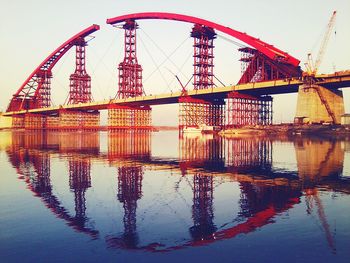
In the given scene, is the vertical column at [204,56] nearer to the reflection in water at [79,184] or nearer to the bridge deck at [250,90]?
the bridge deck at [250,90]

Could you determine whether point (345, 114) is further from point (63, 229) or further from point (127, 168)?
point (63, 229)

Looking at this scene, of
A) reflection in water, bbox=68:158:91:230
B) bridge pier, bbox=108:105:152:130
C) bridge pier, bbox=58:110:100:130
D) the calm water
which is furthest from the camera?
bridge pier, bbox=58:110:100:130

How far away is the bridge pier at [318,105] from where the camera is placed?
85250mm

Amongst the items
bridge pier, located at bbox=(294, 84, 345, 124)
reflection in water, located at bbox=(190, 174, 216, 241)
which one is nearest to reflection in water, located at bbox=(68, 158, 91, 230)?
reflection in water, located at bbox=(190, 174, 216, 241)

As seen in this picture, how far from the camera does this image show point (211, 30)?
12162 cm

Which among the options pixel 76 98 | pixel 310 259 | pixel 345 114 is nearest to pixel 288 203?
pixel 310 259

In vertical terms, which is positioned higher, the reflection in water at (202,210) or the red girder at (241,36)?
the red girder at (241,36)

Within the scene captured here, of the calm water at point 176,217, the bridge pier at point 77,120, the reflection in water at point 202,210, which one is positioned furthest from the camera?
the bridge pier at point 77,120

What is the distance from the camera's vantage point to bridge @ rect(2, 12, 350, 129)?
8762 centimetres

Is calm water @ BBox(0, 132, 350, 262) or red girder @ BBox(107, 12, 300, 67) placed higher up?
red girder @ BBox(107, 12, 300, 67)

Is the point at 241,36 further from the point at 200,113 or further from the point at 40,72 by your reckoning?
the point at 40,72

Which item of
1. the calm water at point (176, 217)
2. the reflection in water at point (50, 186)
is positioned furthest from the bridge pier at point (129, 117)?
the calm water at point (176, 217)

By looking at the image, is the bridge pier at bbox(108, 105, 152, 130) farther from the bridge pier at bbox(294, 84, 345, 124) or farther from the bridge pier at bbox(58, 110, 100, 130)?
the bridge pier at bbox(294, 84, 345, 124)

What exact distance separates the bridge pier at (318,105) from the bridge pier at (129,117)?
70.9m
